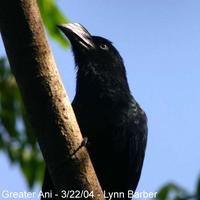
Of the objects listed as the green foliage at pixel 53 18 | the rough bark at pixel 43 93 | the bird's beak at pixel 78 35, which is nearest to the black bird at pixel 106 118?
the bird's beak at pixel 78 35

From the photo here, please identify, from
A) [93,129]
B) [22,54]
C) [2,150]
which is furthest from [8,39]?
[93,129]

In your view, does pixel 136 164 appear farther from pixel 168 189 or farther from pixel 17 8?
pixel 17 8

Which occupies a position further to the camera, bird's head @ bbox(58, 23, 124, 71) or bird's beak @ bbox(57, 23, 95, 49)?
bird's head @ bbox(58, 23, 124, 71)

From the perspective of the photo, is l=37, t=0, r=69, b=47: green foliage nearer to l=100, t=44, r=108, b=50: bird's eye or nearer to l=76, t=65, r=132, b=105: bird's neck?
l=76, t=65, r=132, b=105: bird's neck

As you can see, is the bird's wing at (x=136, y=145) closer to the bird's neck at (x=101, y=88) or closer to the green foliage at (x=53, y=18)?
the bird's neck at (x=101, y=88)

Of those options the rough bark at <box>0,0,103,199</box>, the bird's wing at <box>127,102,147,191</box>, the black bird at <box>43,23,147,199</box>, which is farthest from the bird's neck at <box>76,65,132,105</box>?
the rough bark at <box>0,0,103,199</box>
